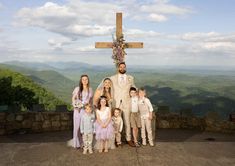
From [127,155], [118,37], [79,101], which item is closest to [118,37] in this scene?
[118,37]

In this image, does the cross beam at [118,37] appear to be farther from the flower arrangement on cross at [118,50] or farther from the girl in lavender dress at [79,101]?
the girl in lavender dress at [79,101]

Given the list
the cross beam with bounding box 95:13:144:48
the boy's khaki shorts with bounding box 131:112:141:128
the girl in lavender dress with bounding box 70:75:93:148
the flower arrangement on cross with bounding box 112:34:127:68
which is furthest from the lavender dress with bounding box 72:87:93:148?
the cross beam with bounding box 95:13:144:48

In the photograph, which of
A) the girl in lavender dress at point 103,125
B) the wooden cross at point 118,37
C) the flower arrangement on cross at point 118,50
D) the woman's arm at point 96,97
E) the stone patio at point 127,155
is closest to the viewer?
the stone patio at point 127,155

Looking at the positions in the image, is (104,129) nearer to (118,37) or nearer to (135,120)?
(135,120)

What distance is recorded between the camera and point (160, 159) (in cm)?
599

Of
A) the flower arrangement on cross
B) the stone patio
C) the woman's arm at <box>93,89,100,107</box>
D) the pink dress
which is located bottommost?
the stone patio

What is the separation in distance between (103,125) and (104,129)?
0.29 feet

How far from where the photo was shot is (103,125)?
6.58 meters

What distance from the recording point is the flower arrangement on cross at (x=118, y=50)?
777 cm

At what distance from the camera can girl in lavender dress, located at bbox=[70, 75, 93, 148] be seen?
6855 mm

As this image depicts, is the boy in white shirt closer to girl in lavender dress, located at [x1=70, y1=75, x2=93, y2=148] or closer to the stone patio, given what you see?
the stone patio

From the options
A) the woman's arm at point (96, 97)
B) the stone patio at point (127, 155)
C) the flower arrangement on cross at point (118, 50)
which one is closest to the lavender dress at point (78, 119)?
the woman's arm at point (96, 97)

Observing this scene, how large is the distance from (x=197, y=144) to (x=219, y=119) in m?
4.32

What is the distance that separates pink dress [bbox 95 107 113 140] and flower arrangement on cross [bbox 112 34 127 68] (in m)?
1.57
